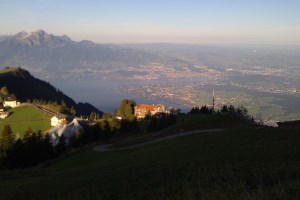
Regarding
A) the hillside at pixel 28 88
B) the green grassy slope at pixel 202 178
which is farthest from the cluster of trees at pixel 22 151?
the hillside at pixel 28 88

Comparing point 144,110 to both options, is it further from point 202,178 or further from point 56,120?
point 202,178

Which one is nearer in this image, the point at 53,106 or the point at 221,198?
the point at 221,198

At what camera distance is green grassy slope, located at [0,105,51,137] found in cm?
7369

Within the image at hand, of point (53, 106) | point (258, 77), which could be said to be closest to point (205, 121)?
point (53, 106)

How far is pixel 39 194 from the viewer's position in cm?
1264

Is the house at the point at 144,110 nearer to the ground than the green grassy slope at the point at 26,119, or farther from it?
farther from it

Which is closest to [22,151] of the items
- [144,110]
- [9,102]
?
[144,110]

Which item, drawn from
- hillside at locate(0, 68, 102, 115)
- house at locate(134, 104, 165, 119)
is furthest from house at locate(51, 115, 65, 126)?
hillside at locate(0, 68, 102, 115)

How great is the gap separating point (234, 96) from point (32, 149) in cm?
10725

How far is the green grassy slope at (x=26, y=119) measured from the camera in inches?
2901

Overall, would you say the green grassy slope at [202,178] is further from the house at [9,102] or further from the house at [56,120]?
the house at [9,102]

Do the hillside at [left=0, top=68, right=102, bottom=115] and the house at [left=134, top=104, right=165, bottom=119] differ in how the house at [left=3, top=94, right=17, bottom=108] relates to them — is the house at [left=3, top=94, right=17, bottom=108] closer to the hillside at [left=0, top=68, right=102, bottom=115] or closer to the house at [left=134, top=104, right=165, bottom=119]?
the hillside at [left=0, top=68, right=102, bottom=115]

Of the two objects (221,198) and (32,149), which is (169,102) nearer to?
(32,149)

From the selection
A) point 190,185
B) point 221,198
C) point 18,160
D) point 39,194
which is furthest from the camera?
point 18,160
